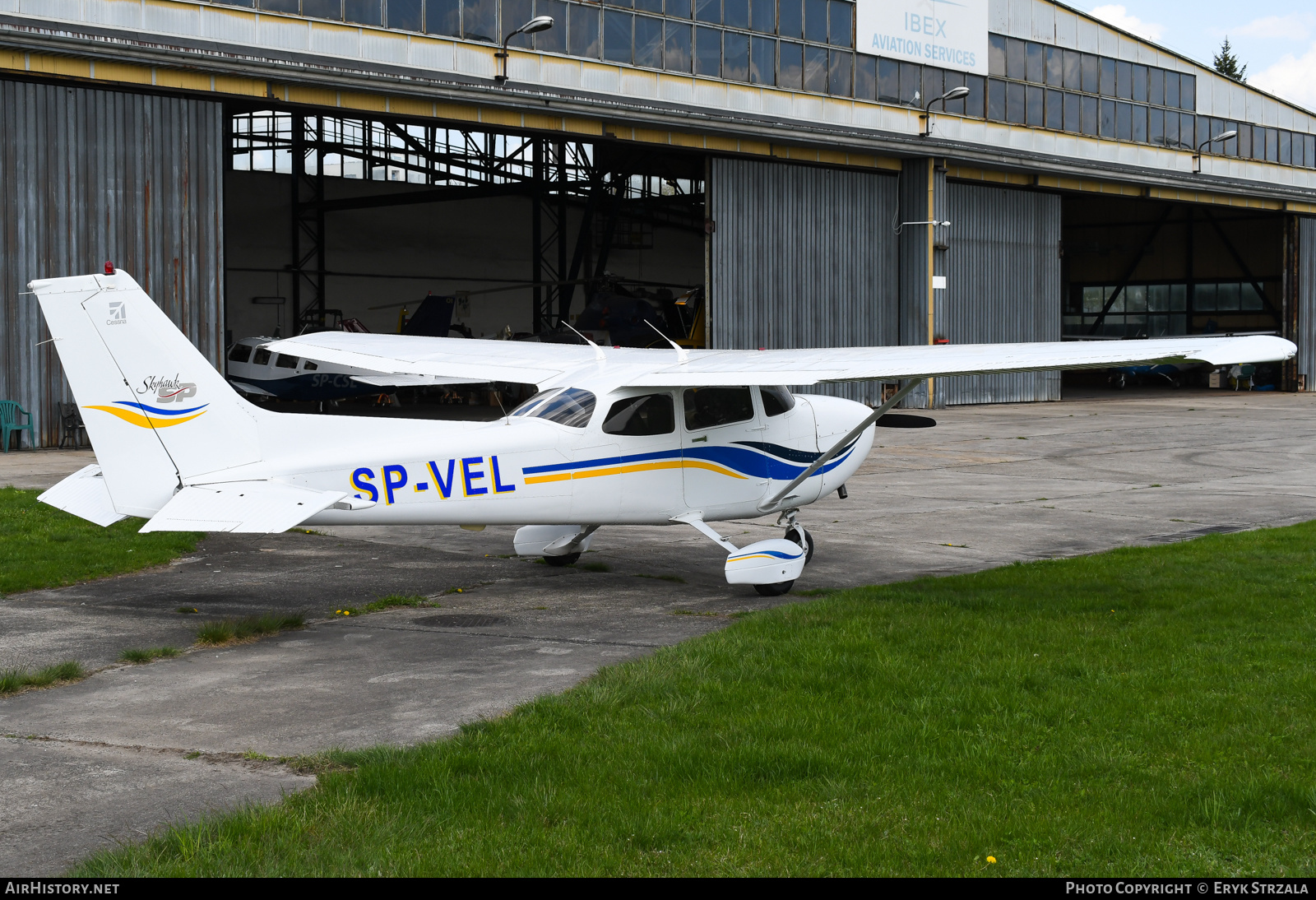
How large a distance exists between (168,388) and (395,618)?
2.57 metres

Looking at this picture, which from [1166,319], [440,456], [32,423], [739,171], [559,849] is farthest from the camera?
[1166,319]

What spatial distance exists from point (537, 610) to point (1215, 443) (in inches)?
798

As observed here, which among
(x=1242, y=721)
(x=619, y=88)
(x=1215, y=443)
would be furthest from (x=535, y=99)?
(x=1242, y=721)

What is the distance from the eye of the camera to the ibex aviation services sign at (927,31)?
115 ft

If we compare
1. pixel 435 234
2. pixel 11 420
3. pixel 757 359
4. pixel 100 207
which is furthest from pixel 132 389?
pixel 435 234

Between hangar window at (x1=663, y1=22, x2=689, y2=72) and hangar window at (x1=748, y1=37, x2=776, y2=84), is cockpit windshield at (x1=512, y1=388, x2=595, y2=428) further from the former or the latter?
hangar window at (x1=748, y1=37, x2=776, y2=84)

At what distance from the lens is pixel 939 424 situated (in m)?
30.9

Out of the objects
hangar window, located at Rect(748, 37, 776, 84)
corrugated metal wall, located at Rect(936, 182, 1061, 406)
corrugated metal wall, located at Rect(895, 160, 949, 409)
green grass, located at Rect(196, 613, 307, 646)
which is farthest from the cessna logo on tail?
corrugated metal wall, located at Rect(936, 182, 1061, 406)

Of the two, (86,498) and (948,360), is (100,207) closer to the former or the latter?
(86,498)

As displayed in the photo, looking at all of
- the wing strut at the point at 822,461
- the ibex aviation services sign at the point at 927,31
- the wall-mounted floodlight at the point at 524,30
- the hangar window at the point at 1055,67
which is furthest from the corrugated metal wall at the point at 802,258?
the wing strut at the point at 822,461

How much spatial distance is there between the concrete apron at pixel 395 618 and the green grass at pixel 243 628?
0.16 m

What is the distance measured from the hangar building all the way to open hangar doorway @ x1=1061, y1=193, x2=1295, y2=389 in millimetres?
144

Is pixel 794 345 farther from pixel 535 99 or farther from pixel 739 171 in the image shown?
pixel 535 99

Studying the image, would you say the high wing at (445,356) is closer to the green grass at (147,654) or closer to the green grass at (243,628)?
the green grass at (243,628)
